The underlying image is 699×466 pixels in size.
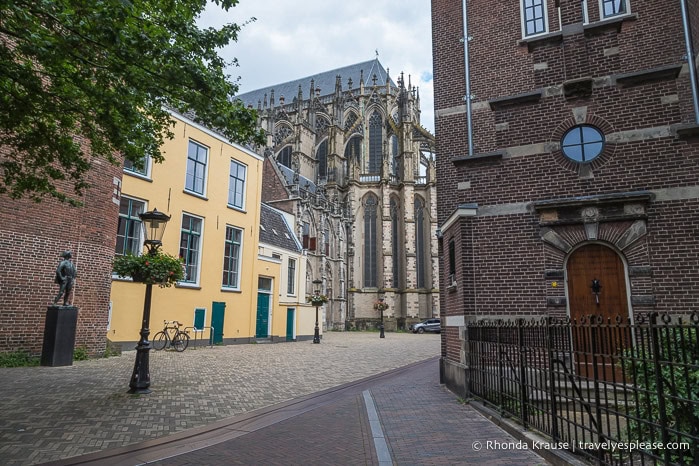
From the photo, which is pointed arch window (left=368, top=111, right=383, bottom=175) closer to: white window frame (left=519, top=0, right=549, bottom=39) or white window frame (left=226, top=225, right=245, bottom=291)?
white window frame (left=226, top=225, right=245, bottom=291)

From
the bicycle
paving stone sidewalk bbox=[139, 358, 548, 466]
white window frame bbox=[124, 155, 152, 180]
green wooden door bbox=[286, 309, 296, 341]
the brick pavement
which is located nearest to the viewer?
paving stone sidewalk bbox=[139, 358, 548, 466]

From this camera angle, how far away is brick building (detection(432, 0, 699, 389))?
24.8 feet

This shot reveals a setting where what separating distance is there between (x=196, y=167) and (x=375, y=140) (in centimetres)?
3629

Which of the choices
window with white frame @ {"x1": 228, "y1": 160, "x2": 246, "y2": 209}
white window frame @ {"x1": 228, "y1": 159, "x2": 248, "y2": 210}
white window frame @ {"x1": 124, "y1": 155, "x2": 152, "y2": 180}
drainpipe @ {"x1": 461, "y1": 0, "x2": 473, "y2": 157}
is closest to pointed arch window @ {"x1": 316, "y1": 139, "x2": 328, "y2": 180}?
white window frame @ {"x1": 228, "y1": 159, "x2": 248, "y2": 210}

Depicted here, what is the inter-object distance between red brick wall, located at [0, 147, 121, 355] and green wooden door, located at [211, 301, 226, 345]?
587 centimetres

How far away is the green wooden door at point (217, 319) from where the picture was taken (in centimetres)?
1841

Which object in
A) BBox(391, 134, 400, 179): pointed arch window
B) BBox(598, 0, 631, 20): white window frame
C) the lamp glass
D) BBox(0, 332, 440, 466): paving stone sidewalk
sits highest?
BBox(391, 134, 400, 179): pointed arch window


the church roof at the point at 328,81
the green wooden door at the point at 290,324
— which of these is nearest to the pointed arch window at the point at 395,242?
the church roof at the point at 328,81

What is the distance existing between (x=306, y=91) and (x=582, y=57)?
190 ft

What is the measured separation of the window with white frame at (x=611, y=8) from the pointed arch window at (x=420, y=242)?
125ft

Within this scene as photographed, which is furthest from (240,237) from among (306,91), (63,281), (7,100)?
(306,91)

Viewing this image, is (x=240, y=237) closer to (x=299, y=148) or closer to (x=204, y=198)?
(x=204, y=198)

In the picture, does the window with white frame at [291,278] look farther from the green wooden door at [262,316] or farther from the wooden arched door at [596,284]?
the wooden arched door at [596,284]

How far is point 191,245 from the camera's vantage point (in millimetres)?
17844
